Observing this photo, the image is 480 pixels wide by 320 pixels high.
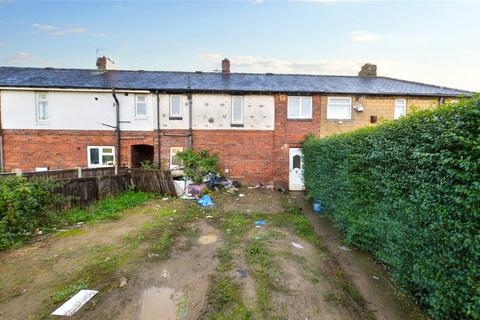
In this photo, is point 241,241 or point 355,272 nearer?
point 355,272

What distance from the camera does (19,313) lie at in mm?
3346

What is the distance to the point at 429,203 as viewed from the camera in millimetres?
2871

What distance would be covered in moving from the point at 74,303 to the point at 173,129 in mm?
10444

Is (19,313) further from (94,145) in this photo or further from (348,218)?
(94,145)

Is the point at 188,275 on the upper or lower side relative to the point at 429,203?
lower

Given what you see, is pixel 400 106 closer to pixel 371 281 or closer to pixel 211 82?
pixel 211 82

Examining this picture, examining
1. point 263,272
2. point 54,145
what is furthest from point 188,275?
point 54,145

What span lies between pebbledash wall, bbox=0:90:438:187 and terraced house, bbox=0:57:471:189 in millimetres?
52

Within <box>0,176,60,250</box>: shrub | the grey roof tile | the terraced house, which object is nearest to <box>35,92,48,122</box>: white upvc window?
the terraced house

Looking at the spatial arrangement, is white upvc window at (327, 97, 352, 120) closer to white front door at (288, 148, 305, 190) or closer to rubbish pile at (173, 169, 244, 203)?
white front door at (288, 148, 305, 190)

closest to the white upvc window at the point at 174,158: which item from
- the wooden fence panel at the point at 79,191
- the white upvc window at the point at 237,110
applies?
the white upvc window at the point at 237,110

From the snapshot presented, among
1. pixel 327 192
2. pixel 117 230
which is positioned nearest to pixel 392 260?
pixel 327 192

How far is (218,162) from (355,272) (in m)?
9.38

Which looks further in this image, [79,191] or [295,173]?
[295,173]
